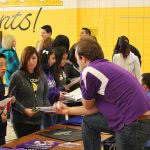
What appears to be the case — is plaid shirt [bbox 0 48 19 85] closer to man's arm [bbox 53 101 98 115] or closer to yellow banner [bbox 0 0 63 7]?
yellow banner [bbox 0 0 63 7]

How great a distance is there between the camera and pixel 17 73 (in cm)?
375

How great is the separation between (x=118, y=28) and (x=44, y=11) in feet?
6.26

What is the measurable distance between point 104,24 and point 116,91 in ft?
19.7

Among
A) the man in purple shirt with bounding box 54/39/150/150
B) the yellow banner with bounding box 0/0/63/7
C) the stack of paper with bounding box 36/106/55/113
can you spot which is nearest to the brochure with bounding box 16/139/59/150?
the stack of paper with bounding box 36/106/55/113

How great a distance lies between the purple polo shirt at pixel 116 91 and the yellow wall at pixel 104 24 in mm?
5654

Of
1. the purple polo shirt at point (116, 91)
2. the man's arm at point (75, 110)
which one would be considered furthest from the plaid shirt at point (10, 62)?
the purple polo shirt at point (116, 91)

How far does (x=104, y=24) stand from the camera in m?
8.46

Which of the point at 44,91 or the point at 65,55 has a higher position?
the point at 65,55

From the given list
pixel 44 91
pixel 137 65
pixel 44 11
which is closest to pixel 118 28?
pixel 44 11

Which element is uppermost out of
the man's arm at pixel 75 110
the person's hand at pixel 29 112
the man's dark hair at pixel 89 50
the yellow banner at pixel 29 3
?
the yellow banner at pixel 29 3

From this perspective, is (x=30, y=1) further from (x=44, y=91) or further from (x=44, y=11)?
(x=44, y=91)

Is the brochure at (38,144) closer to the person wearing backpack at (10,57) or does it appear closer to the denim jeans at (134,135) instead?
the denim jeans at (134,135)

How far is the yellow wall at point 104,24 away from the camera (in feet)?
26.7

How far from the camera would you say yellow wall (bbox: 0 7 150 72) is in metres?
8.14
